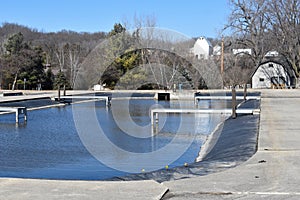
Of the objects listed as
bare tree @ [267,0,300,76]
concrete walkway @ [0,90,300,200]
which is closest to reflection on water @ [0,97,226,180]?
concrete walkway @ [0,90,300,200]

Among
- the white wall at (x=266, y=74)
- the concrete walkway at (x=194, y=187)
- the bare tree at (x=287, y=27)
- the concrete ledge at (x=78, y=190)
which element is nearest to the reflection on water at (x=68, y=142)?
the concrete ledge at (x=78, y=190)

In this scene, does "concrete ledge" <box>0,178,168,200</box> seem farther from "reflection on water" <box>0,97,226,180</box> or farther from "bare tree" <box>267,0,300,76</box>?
"bare tree" <box>267,0,300,76</box>

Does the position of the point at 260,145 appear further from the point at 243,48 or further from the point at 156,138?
the point at 243,48

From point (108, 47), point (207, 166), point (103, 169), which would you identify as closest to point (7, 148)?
point (103, 169)

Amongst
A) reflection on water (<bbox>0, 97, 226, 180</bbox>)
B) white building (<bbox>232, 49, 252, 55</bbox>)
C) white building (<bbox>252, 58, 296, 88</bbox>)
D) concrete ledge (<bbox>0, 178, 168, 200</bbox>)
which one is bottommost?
reflection on water (<bbox>0, 97, 226, 180</bbox>)

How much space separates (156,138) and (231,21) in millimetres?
36771

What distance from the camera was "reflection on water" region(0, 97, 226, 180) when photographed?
7.96 meters

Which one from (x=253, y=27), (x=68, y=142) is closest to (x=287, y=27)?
(x=253, y=27)

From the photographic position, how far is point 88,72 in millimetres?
43688

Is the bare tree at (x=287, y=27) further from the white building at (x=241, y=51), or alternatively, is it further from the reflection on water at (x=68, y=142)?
the reflection on water at (x=68, y=142)

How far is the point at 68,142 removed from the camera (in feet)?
38.4

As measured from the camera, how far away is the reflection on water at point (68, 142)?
26.1 feet

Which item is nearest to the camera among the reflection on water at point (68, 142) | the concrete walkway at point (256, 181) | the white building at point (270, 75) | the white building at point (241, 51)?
the concrete walkway at point (256, 181)

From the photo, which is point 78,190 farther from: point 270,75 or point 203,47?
point 270,75
